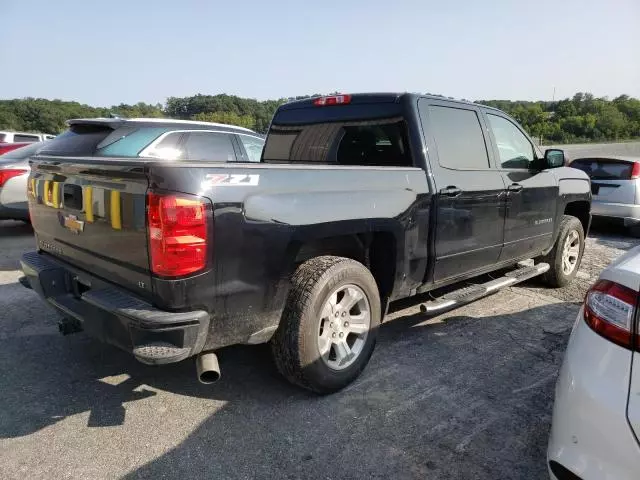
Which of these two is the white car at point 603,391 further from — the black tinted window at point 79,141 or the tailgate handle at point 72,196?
the black tinted window at point 79,141

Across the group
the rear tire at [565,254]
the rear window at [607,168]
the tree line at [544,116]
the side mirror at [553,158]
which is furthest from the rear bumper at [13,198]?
the tree line at [544,116]

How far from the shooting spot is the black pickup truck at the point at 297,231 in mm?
2412

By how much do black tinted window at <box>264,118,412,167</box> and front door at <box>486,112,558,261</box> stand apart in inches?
47.0

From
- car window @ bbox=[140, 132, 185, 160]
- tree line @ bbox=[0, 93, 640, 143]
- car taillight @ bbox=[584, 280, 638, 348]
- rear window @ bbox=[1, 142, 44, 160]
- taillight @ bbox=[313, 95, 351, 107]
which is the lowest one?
car taillight @ bbox=[584, 280, 638, 348]

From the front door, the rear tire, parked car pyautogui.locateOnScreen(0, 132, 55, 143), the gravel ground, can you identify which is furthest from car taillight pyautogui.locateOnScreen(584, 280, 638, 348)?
parked car pyautogui.locateOnScreen(0, 132, 55, 143)

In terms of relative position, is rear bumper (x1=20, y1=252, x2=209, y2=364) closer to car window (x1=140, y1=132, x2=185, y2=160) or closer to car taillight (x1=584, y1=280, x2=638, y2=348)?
car taillight (x1=584, y1=280, x2=638, y2=348)

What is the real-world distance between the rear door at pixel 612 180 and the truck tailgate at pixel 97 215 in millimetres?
8567

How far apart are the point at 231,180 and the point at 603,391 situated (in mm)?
1838

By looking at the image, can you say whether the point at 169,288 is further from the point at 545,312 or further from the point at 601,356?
the point at 545,312

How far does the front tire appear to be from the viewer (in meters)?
2.89

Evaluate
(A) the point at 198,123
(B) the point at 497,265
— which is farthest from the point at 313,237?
(A) the point at 198,123

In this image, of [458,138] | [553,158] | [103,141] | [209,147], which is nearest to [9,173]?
[103,141]

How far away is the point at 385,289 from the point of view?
352cm

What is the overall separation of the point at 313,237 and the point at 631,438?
5.91 feet
